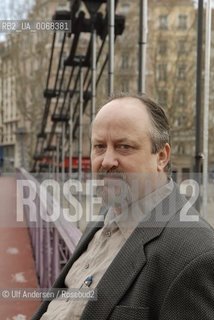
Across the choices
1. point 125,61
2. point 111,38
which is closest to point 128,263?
point 111,38

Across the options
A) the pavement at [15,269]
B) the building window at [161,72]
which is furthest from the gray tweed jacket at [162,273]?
the building window at [161,72]

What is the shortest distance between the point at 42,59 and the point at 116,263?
25.8 meters

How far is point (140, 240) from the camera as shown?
4.02ft

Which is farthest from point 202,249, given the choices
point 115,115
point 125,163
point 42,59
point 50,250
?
point 42,59

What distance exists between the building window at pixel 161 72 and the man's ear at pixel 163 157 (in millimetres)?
22862

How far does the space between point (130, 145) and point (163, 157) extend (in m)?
0.12

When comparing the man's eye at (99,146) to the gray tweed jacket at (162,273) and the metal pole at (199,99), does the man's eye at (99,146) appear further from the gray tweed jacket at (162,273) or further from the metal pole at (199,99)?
the metal pole at (199,99)

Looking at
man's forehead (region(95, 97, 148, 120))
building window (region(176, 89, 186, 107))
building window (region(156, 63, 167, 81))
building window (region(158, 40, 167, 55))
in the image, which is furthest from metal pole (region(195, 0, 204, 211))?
building window (region(158, 40, 167, 55))

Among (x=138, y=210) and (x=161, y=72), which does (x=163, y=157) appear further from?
(x=161, y=72)

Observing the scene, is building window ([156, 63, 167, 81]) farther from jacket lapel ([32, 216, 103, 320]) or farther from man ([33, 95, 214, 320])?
man ([33, 95, 214, 320])

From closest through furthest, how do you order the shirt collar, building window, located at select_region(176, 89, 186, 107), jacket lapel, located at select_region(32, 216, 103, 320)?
the shirt collar → jacket lapel, located at select_region(32, 216, 103, 320) → building window, located at select_region(176, 89, 186, 107)

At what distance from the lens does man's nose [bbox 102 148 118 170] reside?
1350mm

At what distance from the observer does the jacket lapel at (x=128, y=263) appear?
1.17 meters

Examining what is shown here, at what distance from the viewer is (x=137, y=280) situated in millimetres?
1152
